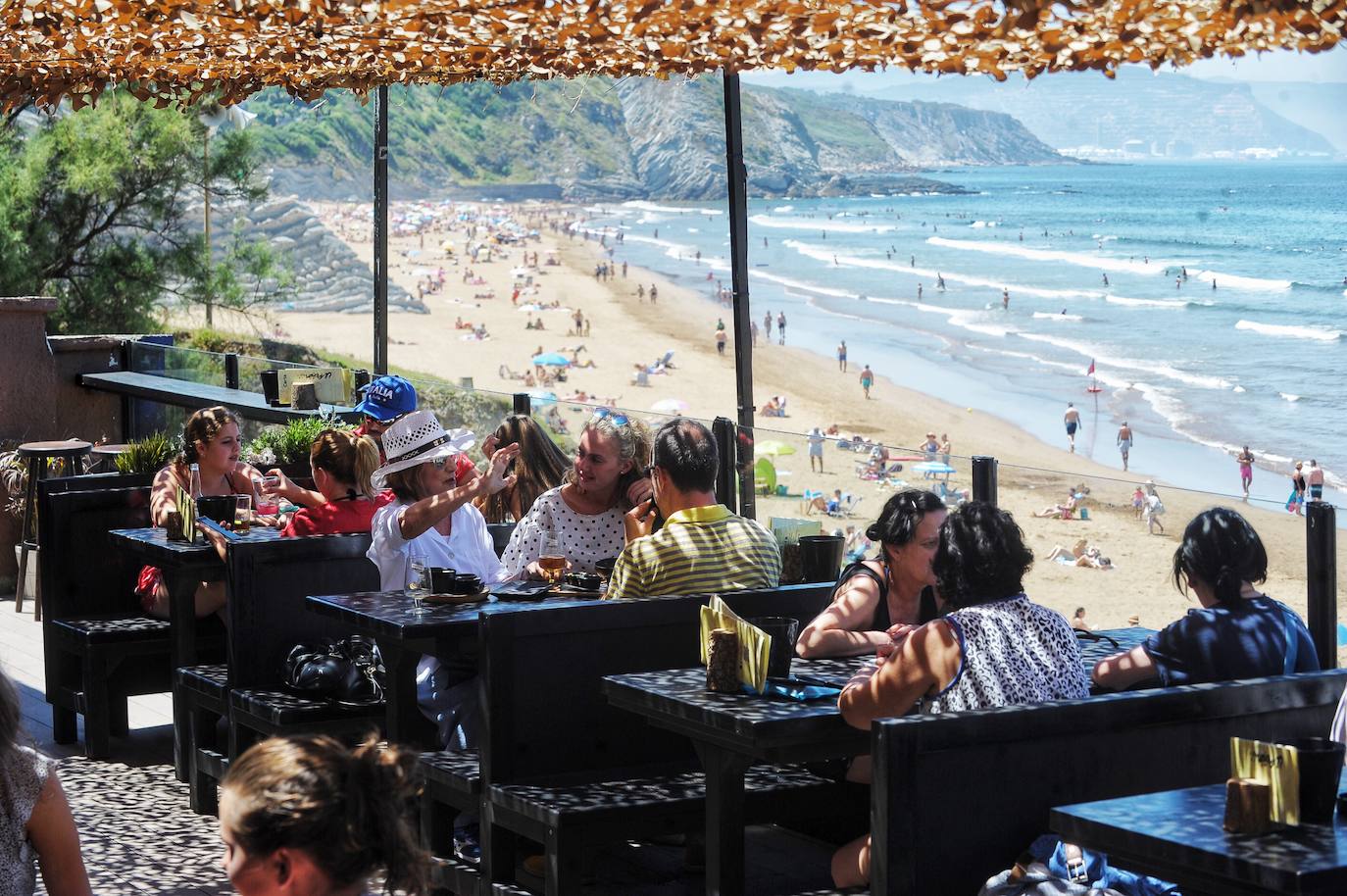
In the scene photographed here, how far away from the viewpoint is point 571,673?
4145 millimetres

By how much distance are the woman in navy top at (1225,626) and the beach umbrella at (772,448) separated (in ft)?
8.12

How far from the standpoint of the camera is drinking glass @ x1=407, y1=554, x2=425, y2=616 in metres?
4.47

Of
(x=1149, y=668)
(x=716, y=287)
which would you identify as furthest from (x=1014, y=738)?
(x=716, y=287)

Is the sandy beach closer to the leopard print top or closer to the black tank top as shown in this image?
the black tank top

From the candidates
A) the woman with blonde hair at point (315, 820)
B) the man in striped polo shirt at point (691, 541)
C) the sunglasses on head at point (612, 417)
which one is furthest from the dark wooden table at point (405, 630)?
the woman with blonde hair at point (315, 820)

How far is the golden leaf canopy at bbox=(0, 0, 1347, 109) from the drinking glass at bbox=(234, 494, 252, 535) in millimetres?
1461

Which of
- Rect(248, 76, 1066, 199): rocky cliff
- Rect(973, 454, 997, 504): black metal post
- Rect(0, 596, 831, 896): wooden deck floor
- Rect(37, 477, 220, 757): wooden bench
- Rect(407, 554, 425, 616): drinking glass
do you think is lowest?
Rect(0, 596, 831, 896): wooden deck floor

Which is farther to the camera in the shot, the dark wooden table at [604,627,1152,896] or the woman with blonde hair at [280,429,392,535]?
the woman with blonde hair at [280,429,392,535]

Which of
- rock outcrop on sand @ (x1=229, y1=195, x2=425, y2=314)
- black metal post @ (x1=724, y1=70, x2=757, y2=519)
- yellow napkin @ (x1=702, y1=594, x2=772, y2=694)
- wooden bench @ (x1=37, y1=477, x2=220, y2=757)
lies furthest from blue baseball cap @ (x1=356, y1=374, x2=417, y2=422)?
rock outcrop on sand @ (x1=229, y1=195, x2=425, y2=314)

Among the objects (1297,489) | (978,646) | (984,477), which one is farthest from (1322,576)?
(1297,489)

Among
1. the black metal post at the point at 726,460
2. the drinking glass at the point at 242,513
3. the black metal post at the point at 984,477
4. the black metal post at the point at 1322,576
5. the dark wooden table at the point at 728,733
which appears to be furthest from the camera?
the black metal post at the point at 726,460

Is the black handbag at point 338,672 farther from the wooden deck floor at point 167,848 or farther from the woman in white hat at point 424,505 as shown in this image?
the wooden deck floor at point 167,848

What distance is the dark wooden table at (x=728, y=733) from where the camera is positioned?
340 cm

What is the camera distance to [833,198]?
80000 mm
